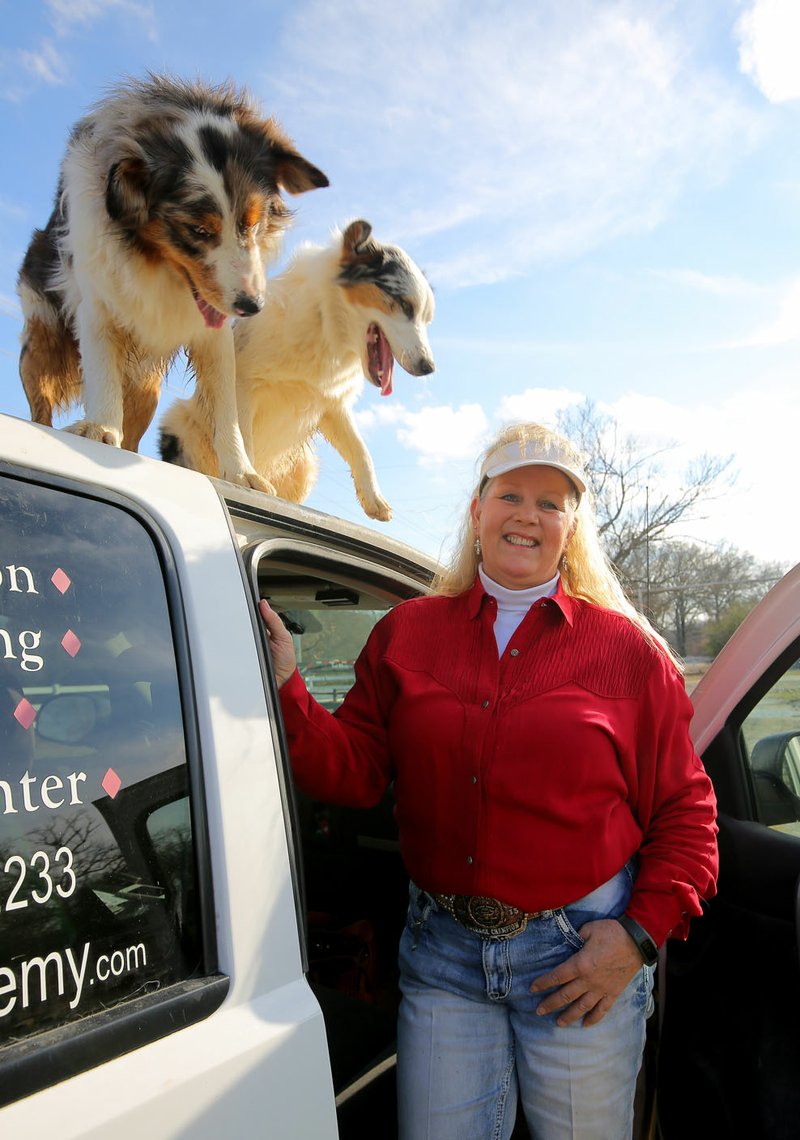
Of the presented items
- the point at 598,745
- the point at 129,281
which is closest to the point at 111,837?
the point at 598,745

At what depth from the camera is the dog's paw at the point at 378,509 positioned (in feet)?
12.1

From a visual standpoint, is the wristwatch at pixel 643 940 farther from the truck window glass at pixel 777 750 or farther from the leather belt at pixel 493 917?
the truck window glass at pixel 777 750

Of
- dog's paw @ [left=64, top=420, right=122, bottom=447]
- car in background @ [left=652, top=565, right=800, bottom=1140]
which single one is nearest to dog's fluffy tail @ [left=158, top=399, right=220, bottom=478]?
dog's paw @ [left=64, top=420, right=122, bottom=447]

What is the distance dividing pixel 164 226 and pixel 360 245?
5.31 feet

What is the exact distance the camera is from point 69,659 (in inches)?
44.4

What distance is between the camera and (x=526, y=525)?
2020 millimetres

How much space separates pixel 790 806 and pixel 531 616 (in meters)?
0.87

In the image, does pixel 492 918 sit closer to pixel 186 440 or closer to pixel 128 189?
pixel 128 189

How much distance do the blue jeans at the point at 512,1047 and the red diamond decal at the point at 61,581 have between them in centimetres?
109

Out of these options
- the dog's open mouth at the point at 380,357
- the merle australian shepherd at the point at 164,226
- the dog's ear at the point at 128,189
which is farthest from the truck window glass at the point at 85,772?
the dog's open mouth at the point at 380,357

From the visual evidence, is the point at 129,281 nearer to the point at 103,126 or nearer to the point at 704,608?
the point at 103,126

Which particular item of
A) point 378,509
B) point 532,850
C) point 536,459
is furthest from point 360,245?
point 532,850

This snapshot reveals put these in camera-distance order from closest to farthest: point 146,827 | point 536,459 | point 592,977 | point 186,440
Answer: point 146,827 < point 592,977 < point 536,459 < point 186,440

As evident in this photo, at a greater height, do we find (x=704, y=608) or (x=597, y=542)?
(x=704, y=608)
